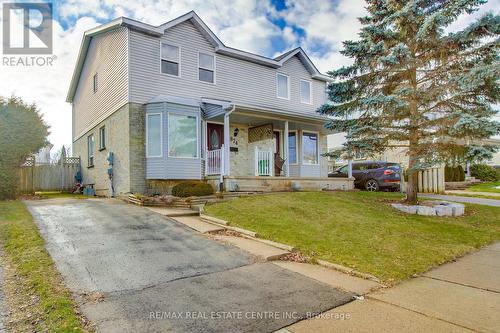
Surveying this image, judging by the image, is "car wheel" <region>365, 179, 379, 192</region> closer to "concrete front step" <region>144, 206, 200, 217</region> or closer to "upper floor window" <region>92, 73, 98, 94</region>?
"concrete front step" <region>144, 206, 200, 217</region>

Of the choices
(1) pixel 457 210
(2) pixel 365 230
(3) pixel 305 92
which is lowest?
(2) pixel 365 230

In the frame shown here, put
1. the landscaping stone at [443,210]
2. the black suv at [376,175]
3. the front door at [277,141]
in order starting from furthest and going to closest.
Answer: the front door at [277,141]
the black suv at [376,175]
the landscaping stone at [443,210]

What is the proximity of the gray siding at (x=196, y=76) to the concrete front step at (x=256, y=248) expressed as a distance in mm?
7796

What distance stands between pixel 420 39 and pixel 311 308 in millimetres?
8822

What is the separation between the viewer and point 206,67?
1422 cm

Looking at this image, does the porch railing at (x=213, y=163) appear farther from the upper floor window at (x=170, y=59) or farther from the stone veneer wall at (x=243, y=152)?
the upper floor window at (x=170, y=59)

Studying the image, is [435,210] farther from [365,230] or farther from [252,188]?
[252,188]

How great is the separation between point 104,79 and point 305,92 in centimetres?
1043

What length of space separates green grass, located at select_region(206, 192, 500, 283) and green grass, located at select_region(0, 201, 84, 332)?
3.76 m

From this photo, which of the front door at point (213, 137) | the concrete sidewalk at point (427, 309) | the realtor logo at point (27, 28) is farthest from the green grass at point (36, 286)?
the realtor logo at point (27, 28)

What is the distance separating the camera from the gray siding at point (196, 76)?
12266 mm

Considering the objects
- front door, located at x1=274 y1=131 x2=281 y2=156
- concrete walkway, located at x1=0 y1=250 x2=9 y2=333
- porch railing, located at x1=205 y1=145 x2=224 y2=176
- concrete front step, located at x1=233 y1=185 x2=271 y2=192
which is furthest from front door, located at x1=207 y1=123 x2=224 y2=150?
concrete walkway, located at x1=0 y1=250 x2=9 y2=333

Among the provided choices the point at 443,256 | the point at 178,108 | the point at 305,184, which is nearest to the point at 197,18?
the point at 178,108

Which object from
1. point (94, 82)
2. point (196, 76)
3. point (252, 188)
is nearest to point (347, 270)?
point (252, 188)
